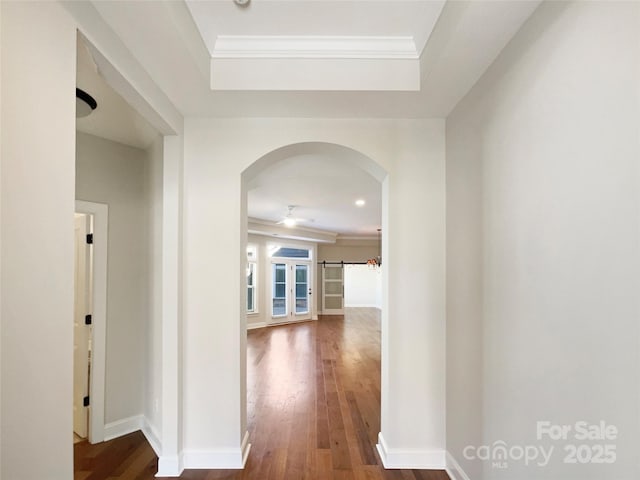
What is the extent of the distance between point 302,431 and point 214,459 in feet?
2.75

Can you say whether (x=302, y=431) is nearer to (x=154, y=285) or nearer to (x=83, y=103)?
(x=154, y=285)

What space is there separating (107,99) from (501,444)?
318 cm

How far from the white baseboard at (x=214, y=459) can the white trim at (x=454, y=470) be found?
147 centimetres

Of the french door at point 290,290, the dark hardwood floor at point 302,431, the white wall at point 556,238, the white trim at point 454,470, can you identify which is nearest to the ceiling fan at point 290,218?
the french door at point 290,290

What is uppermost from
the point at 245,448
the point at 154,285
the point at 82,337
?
the point at 154,285

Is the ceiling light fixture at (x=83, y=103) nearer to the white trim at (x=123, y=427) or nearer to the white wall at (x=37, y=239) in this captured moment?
the white wall at (x=37, y=239)

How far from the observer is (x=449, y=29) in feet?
4.83

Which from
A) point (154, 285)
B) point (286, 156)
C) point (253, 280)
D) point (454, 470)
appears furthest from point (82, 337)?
point (253, 280)

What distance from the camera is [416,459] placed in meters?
2.16

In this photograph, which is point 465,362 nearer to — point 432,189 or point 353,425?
point 432,189

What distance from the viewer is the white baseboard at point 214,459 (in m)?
2.15

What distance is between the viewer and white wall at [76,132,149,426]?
2684 mm

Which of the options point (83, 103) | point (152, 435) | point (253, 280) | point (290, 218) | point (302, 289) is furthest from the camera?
point (302, 289)

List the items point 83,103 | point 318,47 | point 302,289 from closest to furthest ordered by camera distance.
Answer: point 318,47 → point 83,103 → point 302,289
